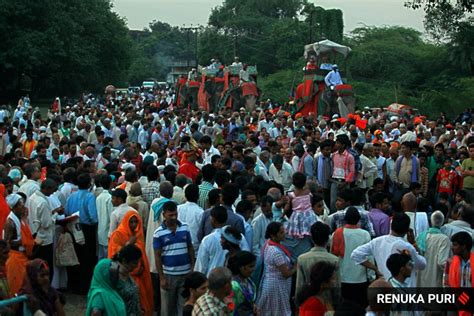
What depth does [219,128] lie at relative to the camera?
20.7 meters

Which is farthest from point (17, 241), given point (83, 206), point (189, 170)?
point (189, 170)

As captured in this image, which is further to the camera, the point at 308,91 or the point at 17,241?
the point at 308,91

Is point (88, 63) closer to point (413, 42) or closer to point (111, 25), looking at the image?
point (111, 25)

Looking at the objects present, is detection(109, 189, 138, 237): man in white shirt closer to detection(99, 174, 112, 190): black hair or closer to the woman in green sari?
detection(99, 174, 112, 190): black hair

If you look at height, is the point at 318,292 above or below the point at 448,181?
above

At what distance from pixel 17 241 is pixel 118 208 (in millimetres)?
1306

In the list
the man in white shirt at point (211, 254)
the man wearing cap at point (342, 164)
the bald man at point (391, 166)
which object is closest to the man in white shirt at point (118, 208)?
the man in white shirt at point (211, 254)

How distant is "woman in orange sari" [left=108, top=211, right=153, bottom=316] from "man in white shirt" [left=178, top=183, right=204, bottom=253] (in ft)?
1.59

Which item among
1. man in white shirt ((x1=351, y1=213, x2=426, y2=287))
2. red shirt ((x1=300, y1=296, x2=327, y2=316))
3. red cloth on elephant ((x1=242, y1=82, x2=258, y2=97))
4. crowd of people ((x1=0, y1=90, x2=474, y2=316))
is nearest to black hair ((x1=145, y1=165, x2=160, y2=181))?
crowd of people ((x1=0, y1=90, x2=474, y2=316))

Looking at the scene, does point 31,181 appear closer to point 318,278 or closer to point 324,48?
point 318,278

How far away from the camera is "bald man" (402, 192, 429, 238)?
354 inches

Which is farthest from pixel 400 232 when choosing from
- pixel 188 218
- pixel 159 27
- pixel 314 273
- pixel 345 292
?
pixel 159 27

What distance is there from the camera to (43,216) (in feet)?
32.6

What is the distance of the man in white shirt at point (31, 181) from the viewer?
10.6m
